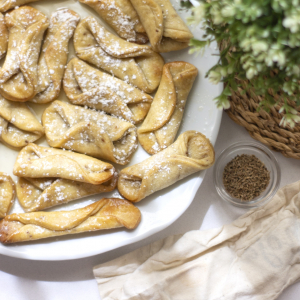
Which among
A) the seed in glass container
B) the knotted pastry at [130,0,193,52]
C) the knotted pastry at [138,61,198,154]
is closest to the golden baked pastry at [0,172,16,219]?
the knotted pastry at [138,61,198,154]

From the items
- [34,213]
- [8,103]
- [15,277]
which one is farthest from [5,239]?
[8,103]

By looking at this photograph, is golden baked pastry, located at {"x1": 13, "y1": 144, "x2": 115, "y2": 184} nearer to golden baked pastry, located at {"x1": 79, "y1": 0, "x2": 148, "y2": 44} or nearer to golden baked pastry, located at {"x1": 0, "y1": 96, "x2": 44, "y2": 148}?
golden baked pastry, located at {"x1": 0, "y1": 96, "x2": 44, "y2": 148}

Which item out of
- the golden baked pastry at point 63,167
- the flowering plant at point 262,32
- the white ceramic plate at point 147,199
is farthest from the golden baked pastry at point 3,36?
the flowering plant at point 262,32

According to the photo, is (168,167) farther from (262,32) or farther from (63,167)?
(262,32)

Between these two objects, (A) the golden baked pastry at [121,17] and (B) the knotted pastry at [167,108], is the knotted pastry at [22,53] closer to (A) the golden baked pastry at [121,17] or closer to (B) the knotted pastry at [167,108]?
(A) the golden baked pastry at [121,17]

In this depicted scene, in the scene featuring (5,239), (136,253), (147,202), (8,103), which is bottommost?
(136,253)

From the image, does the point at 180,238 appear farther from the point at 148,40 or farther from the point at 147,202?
the point at 148,40
